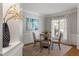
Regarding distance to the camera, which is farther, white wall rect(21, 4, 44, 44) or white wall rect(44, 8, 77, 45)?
white wall rect(44, 8, 77, 45)

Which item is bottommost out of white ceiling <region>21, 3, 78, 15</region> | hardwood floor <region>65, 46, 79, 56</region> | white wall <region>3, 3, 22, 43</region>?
hardwood floor <region>65, 46, 79, 56</region>

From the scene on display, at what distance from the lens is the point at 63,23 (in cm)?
143

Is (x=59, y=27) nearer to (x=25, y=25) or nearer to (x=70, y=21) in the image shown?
(x=70, y=21)

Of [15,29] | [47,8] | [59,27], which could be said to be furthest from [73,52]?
[15,29]

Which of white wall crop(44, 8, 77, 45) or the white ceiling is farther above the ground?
the white ceiling

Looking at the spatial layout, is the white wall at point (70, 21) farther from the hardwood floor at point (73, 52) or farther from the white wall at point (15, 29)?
the white wall at point (15, 29)

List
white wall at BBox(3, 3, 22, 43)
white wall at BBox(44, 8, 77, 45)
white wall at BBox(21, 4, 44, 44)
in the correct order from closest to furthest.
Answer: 1. white wall at BBox(3, 3, 22, 43)
2. white wall at BBox(21, 4, 44, 44)
3. white wall at BBox(44, 8, 77, 45)

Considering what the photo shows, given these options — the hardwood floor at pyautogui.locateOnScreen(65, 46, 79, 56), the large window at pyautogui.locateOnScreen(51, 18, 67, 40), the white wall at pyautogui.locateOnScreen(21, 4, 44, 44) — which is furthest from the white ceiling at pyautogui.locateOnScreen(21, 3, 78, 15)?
the hardwood floor at pyautogui.locateOnScreen(65, 46, 79, 56)

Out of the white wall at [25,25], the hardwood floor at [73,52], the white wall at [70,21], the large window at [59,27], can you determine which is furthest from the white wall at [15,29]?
the hardwood floor at [73,52]

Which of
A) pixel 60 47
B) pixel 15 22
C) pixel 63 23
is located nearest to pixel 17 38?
pixel 15 22

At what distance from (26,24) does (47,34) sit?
440 millimetres

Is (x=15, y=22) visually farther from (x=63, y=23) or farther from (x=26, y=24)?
(x=63, y=23)

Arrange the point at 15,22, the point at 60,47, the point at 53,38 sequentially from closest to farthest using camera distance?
the point at 15,22, the point at 53,38, the point at 60,47

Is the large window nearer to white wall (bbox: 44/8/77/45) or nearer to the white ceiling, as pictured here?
white wall (bbox: 44/8/77/45)
